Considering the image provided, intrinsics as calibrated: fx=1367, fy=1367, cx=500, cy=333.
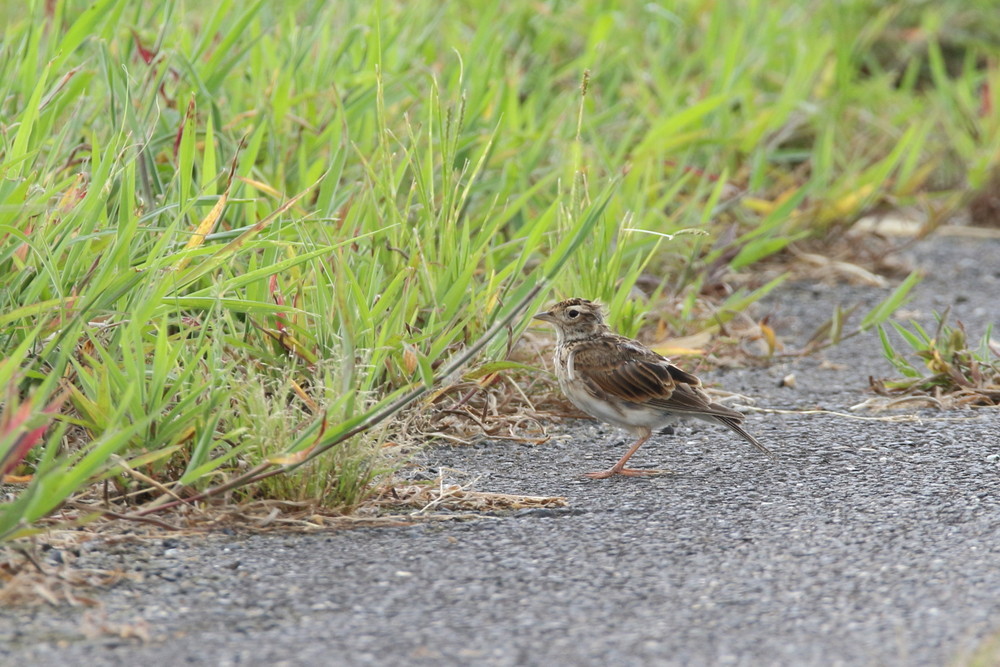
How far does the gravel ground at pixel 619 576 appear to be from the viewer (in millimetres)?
2891

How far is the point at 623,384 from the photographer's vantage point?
14.9ft

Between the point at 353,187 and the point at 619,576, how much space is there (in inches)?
99.1

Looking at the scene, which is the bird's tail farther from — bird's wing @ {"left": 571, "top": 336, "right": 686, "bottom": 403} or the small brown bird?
bird's wing @ {"left": 571, "top": 336, "right": 686, "bottom": 403}

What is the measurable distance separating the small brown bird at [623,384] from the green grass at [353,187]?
225 mm

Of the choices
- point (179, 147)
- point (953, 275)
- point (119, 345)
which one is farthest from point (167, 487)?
point (953, 275)

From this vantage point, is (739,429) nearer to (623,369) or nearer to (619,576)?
(623,369)

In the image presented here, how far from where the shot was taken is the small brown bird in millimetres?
4520

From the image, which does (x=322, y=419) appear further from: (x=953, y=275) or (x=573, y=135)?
(x=953, y=275)

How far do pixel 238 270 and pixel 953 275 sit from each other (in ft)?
14.0

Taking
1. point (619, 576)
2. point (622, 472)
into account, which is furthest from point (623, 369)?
point (619, 576)

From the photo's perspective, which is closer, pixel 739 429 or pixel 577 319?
pixel 739 429

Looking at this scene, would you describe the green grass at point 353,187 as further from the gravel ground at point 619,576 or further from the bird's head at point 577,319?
the gravel ground at point 619,576

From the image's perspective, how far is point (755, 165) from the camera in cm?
736

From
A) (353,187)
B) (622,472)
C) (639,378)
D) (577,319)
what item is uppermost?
(353,187)
